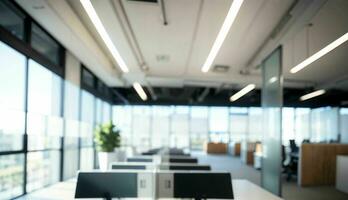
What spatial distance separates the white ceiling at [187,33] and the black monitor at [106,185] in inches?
134

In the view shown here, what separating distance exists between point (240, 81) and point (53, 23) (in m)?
6.44

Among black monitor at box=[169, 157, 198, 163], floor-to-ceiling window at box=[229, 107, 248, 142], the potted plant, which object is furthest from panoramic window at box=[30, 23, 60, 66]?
floor-to-ceiling window at box=[229, 107, 248, 142]

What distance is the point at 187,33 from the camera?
669 centimetres

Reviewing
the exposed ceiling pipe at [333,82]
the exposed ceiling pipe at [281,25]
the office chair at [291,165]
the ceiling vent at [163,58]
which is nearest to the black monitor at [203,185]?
the exposed ceiling pipe at [281,25]

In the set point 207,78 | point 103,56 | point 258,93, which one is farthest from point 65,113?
point 258,93

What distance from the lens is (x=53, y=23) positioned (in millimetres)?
6012

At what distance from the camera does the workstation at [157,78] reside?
405 centimetres

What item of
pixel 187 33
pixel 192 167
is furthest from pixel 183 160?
pixel 187 33

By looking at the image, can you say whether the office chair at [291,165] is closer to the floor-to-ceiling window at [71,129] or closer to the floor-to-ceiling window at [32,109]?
the floor-to-ceiling window at [71,129]

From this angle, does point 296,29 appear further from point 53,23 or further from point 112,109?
point 112,109

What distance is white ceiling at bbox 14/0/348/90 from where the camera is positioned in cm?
537

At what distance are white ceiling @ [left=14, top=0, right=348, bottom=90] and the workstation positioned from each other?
3 cm

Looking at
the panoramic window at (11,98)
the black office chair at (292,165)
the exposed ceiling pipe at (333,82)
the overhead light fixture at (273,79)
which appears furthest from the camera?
the black office chair at (292,165)

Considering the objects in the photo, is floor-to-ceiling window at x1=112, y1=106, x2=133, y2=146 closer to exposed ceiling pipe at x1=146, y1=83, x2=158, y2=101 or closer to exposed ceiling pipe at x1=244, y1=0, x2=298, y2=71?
exposed ceiling pipe at x1=146, y1=83, x2=158, y2=101
